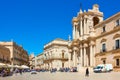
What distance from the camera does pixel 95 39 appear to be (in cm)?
4669

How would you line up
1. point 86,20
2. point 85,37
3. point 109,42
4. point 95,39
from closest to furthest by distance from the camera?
point 109,42 < point 95,39 < point 85,37 < point 86,20

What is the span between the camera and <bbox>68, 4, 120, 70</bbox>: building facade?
40.2m

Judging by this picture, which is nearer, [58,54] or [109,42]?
[109,42]

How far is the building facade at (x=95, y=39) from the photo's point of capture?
40.2 m

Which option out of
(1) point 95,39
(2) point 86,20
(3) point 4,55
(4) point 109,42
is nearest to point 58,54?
(3) point 4,55

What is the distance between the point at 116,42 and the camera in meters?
39.8

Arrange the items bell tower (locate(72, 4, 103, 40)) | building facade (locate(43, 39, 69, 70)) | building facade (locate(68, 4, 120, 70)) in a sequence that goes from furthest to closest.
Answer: building facade (locate(43, 39, 69, 70)) < bell tower (locate(72, 4, 103, 40)) < building facade (locate(68, 4, 120, 70))

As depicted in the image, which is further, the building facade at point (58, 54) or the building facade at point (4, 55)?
the building facade at point (58, 54)

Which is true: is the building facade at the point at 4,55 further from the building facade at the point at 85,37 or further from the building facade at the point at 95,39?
the building facade at the point at 85,37

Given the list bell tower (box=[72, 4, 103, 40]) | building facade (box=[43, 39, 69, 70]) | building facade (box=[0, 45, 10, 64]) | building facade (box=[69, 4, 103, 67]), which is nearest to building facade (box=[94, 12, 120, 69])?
building facade (box=[69, 4, 103, 67])

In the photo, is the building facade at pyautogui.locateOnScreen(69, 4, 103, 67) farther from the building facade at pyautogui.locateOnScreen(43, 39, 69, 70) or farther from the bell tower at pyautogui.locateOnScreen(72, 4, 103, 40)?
the building facade at pyautogui.locateOnScreen(43, 39, 69, 70)

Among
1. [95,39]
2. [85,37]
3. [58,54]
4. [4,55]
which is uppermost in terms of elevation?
[85,37]

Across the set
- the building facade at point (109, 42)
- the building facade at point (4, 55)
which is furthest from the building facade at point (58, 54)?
the building facade at point (109, 42)

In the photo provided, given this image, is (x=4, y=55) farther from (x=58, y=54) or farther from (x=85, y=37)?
(x=85, y=37)
